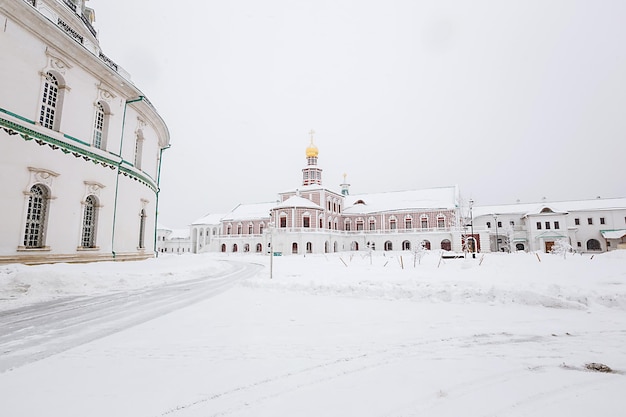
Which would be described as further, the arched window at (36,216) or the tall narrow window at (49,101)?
the tall narrow window at (49,101)

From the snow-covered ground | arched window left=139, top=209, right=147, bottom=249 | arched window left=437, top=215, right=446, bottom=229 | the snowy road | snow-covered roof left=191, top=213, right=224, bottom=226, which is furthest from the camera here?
snow-covered roof left=191, top=213, right=224, bottom=226

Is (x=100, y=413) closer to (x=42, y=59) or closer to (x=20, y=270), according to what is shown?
(x=20, y=270)

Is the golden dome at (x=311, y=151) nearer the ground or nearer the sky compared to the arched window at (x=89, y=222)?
nearer the sky

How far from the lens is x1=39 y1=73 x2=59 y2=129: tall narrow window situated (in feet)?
41.9

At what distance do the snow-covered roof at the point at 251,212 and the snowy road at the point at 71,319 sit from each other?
157 ft

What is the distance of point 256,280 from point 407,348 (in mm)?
8706

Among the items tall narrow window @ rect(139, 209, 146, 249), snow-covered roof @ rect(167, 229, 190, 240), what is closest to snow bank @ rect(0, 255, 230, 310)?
tall narrow window @ rect(139, 209, 146, 249)

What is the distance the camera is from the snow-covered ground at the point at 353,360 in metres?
3.41

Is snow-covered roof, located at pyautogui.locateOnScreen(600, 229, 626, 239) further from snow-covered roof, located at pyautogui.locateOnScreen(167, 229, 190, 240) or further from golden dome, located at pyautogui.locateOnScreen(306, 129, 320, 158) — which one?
snow-covered roof, located at pyautogui.locateOnScreen(167, 229, 190, 240)

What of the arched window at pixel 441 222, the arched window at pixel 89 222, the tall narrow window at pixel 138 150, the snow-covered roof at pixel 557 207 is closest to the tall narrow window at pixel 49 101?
the arched window at pixel 89 222

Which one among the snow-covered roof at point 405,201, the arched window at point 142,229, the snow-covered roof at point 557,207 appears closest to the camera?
the arched window at point 142,229

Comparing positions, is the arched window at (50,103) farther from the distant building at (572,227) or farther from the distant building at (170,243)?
the distant building at (170,243)

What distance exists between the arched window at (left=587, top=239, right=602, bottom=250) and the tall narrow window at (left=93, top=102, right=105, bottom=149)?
2616 inches

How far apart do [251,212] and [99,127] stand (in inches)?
1802
